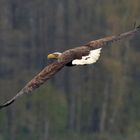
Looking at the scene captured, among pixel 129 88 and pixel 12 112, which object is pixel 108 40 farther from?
pixel 129 88

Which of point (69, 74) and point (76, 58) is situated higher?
point (69, 74)

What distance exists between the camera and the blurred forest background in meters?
26.1

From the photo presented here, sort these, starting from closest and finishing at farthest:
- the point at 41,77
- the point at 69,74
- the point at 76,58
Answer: the point at 41,77 → the point at 76,58 → the point at 69,74

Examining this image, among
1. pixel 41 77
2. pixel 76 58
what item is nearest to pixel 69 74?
pixel 76 58

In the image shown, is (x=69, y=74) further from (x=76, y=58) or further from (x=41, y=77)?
(x=41, y=77)

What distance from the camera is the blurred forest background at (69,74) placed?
26.1 meters

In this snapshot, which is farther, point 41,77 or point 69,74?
point 69,74

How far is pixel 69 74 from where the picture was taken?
29.0m

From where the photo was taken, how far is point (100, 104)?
27766mm

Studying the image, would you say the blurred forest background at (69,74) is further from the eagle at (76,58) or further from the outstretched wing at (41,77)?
the outstretched wing at (41,77)

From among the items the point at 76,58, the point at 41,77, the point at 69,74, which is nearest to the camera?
the point at 41,77

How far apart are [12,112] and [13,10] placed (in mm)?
4801

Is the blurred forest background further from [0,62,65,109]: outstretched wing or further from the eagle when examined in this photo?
[0,62,65,109]: outstretched wing

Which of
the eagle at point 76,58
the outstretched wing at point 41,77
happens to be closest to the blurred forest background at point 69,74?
the eagle at point 76,58
